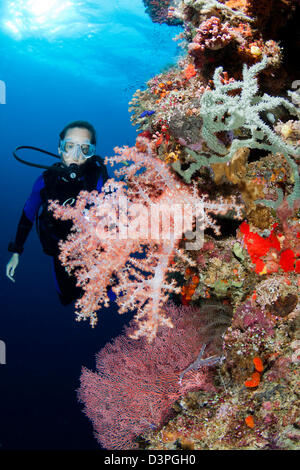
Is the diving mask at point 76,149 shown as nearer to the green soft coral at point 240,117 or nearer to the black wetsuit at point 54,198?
the black wetsuit at point 54,198

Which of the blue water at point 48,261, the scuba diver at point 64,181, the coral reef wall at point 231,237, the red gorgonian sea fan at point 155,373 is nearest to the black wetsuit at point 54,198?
the scuba diver at point 64,181

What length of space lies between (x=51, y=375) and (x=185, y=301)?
22078 millimetres

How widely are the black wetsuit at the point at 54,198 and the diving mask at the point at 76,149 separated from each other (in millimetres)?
128

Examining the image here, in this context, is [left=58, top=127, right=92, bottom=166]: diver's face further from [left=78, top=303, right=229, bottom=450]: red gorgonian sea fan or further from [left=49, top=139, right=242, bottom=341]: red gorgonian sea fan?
[left=78, top=303, right=229, bottom=450]: red gorgonian sea fan

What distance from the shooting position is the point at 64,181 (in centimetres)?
420

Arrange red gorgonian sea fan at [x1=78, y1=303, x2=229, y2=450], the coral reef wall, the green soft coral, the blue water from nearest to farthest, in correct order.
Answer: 1. the green soft coral
2. the coral reef wall
3. red gorgonian sea fan at [x1=78, y1=303, x2=229, y2=450]
4. the blue water

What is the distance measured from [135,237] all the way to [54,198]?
7.43 feet

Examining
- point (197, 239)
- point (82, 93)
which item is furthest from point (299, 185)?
point (82, 93)

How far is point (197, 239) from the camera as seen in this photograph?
3129 millimetres

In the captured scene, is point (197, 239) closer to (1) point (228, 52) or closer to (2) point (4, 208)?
(1) point (228, 52)

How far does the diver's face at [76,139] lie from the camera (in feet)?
13.9

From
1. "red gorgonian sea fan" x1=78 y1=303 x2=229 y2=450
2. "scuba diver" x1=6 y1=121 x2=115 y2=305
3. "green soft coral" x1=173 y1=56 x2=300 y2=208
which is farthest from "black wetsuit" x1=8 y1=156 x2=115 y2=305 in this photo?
"green soft coral" x1=173 y1=56 x2=300 y2=208

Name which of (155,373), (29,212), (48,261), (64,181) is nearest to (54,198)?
(64,181)

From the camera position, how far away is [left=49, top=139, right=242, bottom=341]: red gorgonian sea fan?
260cm
